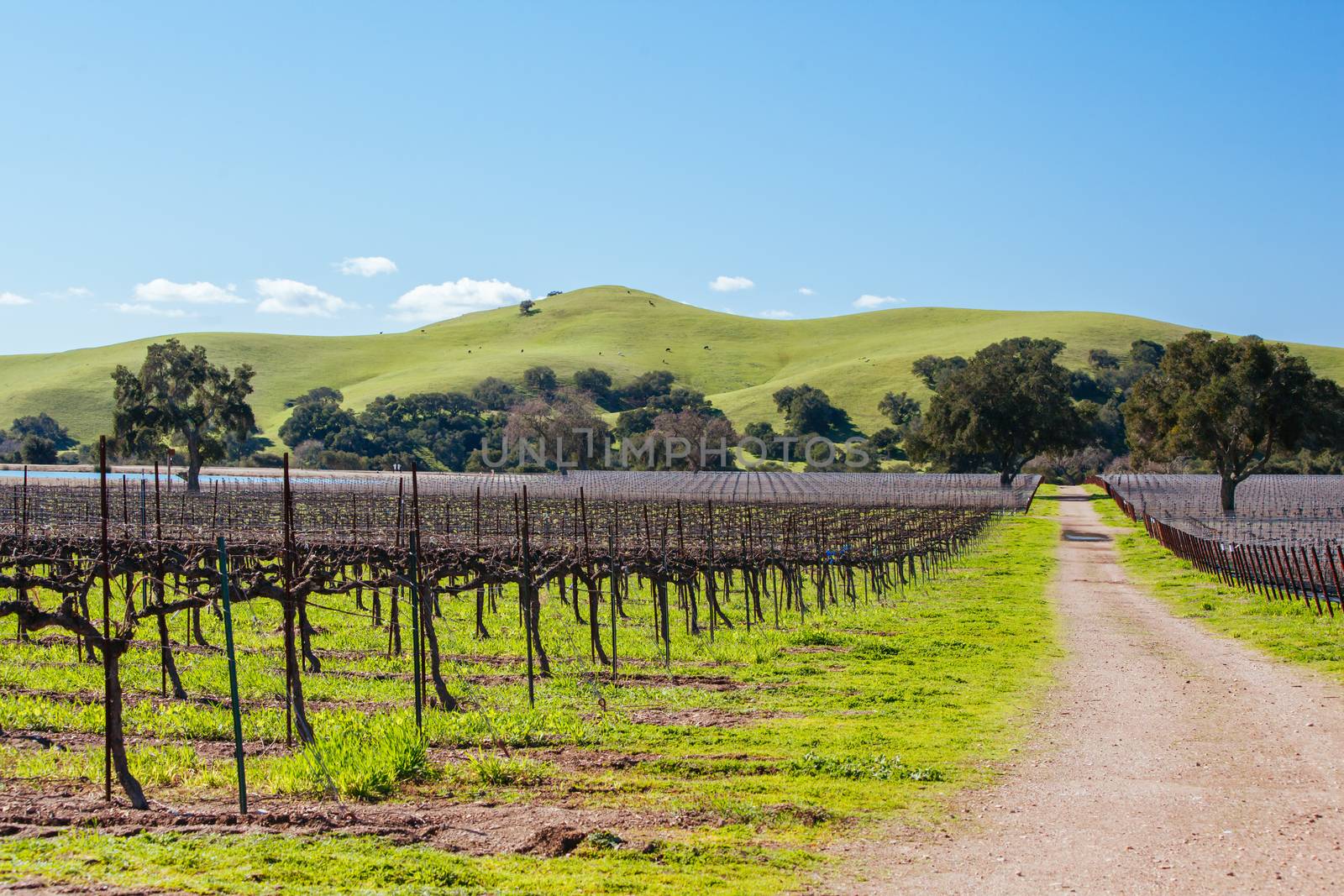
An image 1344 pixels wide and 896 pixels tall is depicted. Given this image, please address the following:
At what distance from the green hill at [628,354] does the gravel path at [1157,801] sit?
105533mm

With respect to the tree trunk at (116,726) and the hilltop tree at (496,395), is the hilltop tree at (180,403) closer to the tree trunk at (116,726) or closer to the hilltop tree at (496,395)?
the tree trunk at (116,726)

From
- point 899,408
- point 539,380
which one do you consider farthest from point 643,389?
point 899,408

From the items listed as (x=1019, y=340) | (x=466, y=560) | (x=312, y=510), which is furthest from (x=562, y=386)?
(x=466, y=560)

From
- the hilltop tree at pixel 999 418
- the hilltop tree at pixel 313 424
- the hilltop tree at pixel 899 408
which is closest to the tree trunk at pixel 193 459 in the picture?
the hilltop tree at pixel 999 418

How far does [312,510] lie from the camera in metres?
50.1

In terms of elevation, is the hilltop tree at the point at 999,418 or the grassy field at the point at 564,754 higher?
the hilltop tree at the point at 999,418

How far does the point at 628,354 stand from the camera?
168125mm

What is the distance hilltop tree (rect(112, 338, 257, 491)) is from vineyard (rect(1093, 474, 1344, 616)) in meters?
48.5

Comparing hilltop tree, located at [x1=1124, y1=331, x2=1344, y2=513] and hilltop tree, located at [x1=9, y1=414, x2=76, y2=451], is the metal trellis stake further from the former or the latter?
hilltop tree, located at [x1=9, y1=414, x2=76, y2=451]

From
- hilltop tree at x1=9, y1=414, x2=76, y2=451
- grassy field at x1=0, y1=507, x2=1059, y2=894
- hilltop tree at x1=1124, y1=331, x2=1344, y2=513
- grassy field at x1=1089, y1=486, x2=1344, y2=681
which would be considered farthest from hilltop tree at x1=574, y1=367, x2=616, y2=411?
grassy field at x1=0, y1=507, x2=1059, y2=894

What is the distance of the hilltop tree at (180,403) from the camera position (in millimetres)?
65125

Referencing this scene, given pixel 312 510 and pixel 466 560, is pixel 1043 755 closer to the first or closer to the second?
pixel 466 560

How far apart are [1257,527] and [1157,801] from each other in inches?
1602

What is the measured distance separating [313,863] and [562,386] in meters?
135
